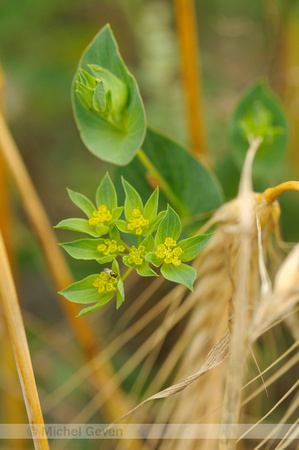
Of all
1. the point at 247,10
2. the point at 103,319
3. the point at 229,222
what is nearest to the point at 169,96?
the point at 247,10

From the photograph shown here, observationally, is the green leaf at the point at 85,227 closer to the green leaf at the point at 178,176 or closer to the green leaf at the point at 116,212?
the green leaf at the point at 116,212

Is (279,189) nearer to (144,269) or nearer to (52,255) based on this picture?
(144,269)

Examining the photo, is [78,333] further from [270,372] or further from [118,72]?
[118,72]

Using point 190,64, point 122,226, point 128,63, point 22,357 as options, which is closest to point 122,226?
point 122,226

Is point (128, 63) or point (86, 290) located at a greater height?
point (128, 63)

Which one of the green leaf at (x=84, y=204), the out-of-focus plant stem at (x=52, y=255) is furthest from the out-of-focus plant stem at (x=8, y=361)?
the green leaf at (x=84, y=204)

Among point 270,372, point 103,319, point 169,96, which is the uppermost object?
point 169,96

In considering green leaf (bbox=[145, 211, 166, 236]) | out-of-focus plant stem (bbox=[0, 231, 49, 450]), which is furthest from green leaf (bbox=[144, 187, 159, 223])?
out-of-focus plant stem (bbox=[0, 231, 49, 450])
